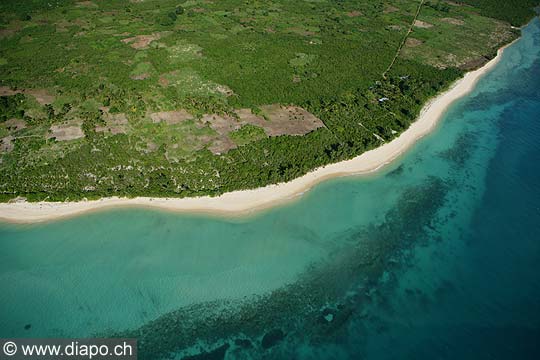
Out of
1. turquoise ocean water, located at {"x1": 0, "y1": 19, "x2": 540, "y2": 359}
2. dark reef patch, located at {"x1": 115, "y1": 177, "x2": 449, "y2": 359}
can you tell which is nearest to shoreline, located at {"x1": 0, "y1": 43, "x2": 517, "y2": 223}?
turquoise ocean water, located at {"x1": 0, "y1": 19, "x2": 540, "y2": 359}

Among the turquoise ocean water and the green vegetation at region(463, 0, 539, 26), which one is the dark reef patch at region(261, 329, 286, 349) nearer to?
the turquoise ocean water

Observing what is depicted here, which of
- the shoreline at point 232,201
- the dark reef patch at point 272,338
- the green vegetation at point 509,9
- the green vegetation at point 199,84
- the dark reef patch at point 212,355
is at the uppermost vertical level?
the green vegetation at point 509,9

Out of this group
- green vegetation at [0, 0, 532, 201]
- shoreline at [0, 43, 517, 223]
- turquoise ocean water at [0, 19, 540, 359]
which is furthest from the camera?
green vegetation at [0, 0, 532, 201]

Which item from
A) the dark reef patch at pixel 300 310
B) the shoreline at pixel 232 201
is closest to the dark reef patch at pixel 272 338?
the dark reef patch at pixel 300 310

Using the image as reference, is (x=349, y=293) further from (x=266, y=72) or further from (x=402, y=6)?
(x=402, y=6)

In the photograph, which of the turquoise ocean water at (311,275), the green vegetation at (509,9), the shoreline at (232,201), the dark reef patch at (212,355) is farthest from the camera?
the green vegetation at (509,9)

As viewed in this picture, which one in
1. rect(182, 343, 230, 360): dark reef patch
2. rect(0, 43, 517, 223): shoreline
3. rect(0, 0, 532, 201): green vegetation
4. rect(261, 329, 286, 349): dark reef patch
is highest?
rect(0, 0, 532, 201): green vegetation

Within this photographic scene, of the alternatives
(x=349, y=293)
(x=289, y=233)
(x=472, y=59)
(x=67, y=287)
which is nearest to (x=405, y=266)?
(x=349, y=293)

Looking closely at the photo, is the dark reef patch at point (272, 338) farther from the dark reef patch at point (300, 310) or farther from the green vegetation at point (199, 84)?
the green vegetation at point (199, 84)
